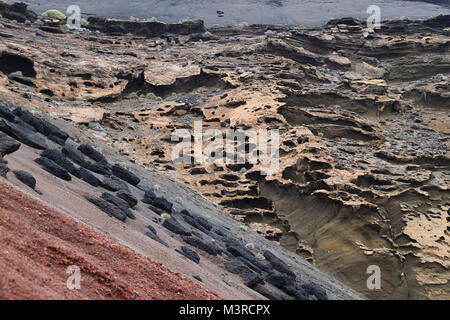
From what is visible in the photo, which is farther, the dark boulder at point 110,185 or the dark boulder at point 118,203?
the dark boulder at point 110,185

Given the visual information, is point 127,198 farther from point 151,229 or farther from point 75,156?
point 75,156

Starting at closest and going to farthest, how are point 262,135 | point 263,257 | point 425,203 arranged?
point 263,257 < point 425,203 < point 262,135

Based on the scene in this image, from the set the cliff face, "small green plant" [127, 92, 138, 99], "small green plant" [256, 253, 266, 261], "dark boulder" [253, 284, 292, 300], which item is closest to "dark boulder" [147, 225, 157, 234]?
"dark boulder" [253, 284, 292, 300]

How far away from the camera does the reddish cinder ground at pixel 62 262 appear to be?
4.46 meters

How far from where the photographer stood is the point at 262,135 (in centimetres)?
2064

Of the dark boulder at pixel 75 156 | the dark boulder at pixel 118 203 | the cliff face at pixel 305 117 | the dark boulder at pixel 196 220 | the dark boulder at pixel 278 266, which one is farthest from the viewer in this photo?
the cliff face at pixel 305 117

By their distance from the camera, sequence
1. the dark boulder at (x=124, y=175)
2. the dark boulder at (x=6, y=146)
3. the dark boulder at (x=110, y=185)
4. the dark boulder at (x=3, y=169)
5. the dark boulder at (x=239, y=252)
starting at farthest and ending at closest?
1. the dark boulder at (x=124, y=175)
2. the dark boulder at (x=239, y=252)
3. the dark boulder at (x=110, y=185)
4. the dark boulder at (x=6, y=146)
5. the dark boulder at (x=3, y=169)

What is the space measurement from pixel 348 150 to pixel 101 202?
1498 cm

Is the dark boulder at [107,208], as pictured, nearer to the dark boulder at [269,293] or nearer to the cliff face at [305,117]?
the dark boulder at [269,293]

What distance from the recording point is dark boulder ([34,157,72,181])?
9.69 m

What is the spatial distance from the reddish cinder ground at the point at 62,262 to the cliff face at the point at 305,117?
1058cm

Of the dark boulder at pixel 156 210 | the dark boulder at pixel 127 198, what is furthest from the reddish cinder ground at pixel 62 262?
the dark boulder at pixel 156 210
